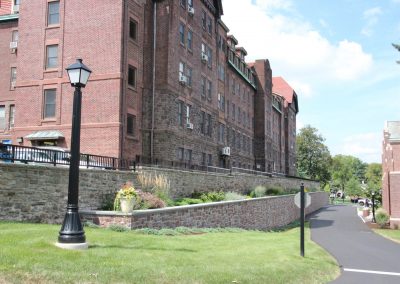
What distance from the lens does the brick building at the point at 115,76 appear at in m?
26.9

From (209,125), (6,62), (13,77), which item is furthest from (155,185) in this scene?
(6,62)

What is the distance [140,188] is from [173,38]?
13927 mm

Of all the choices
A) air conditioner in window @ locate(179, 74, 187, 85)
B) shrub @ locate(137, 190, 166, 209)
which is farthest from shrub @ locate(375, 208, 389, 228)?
shrub @ locate(137, 190, 166, 209)

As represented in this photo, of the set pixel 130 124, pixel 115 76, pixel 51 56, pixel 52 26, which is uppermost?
pixel 52 26

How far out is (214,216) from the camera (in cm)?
2230

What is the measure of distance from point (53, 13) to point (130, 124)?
334 inches

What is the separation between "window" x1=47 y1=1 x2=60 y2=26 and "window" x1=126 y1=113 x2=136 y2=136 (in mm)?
7394

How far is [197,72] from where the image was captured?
3584cm

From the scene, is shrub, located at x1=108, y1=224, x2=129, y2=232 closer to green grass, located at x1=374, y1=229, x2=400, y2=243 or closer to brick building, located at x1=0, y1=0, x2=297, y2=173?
brick building, located at x1=0, y1=0, x2=297, y2=173

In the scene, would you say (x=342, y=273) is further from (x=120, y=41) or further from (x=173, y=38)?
(x=173, y=38)

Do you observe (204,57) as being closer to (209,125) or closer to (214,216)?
(209,125)

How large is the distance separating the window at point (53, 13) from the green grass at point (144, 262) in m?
19.1

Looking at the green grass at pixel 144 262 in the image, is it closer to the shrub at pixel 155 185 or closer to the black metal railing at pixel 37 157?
the black metal railing at pixel 37 157

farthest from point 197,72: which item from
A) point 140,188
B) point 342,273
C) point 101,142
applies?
point 342,273
